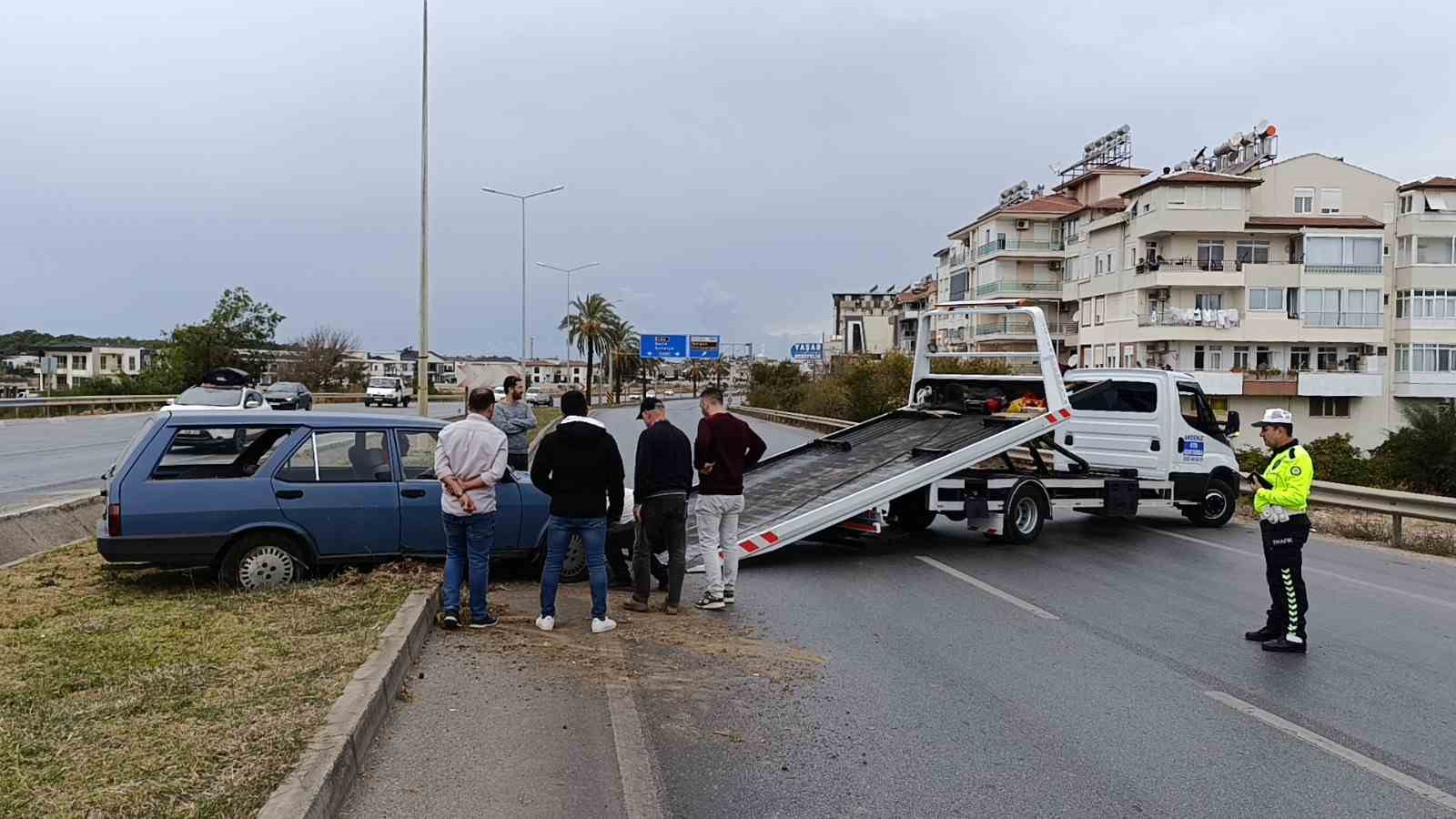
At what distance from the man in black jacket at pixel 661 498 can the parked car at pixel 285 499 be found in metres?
1.22

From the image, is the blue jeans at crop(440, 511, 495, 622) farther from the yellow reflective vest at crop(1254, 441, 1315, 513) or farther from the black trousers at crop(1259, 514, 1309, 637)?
the black trousers at crop(1259, 514, 1309, 637)

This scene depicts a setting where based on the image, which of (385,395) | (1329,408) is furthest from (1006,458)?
(385,395)

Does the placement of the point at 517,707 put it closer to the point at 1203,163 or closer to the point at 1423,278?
the point at 1423,278

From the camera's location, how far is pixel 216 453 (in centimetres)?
897

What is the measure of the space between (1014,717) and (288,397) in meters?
32.1

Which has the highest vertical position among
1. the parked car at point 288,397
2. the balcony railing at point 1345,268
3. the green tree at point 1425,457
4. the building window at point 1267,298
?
the balcony railing at point 1345,268

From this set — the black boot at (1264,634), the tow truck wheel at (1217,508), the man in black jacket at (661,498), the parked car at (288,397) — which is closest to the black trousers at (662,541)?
the man in black jacket at (661,498)

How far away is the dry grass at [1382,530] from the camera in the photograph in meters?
14.5

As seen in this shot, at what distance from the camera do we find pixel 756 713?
21.0 ft

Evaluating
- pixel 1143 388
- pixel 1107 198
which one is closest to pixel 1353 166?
pixel 1107 198

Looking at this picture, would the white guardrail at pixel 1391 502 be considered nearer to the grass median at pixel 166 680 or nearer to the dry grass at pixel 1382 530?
the dry grass at pixel 1382 530

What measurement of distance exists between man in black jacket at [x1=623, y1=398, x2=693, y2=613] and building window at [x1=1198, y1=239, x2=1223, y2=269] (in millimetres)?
58210

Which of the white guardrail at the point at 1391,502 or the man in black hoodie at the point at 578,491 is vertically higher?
the man in black hoodie at the point at 578,491

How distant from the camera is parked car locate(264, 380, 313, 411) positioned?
32.0 metres
